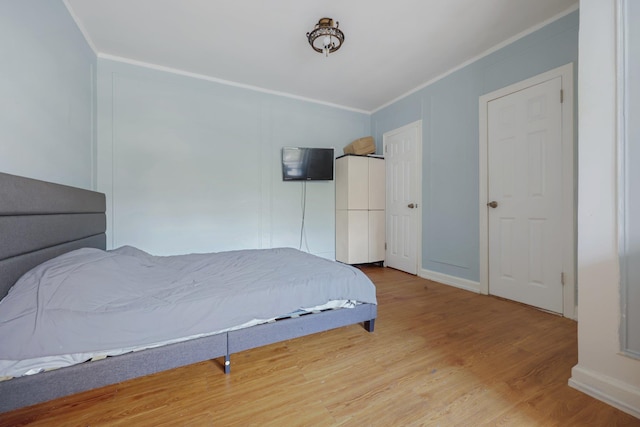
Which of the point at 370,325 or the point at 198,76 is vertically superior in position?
the point at 198,76

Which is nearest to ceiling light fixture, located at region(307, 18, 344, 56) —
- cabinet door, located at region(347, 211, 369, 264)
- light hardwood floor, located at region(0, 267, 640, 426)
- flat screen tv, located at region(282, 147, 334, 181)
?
flat screen tv, located at region(282, 147, 334, 181)

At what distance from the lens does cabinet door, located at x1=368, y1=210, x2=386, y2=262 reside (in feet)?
13.7

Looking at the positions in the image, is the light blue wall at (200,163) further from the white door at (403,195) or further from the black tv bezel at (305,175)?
the white door at (403,195)

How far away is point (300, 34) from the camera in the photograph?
2.53m

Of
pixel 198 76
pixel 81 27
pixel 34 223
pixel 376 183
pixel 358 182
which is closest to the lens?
pixel 34 223

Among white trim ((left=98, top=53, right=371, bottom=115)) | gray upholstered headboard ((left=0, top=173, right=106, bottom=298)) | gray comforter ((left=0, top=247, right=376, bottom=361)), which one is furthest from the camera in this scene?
white trim ((left=98, top=53, right=371, bottom=115))

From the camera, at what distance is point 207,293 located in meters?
1.45

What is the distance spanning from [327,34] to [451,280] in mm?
3160

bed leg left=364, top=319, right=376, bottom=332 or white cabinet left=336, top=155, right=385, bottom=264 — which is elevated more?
white cabinet left=336, top=155, right=385, bottom=264

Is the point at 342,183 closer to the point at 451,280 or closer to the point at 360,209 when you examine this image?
the point at 360,209

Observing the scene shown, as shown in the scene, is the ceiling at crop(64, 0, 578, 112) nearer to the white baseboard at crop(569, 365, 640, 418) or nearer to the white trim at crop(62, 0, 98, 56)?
the white trim at crop(62, 0, 98, 56)

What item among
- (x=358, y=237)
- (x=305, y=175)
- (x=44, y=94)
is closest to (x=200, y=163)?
(x=305, y=175)

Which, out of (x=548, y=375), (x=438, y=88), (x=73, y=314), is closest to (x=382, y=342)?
(x=548, y=375)

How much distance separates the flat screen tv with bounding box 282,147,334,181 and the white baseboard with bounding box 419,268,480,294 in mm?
2063
